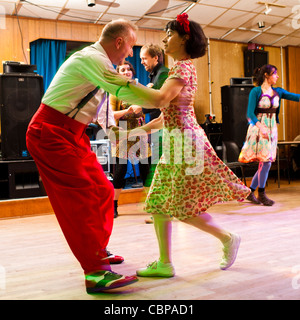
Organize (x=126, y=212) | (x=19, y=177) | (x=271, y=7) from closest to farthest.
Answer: (x=126, y=212) < (x=19, y=177) < (x=271, y=7)

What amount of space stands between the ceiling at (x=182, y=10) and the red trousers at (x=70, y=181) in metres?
4.07

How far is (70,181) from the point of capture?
162cm

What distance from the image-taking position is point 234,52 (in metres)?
7.51

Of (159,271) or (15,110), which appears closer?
(159,271)

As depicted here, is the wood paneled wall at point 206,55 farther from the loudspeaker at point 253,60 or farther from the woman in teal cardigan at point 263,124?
the woman in teal cardigan at point 263,124

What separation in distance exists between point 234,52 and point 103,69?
6452mm

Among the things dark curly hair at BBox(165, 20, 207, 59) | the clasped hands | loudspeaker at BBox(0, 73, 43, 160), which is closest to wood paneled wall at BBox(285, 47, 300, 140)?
loudspeaker at BBox(0, 73, 43, 160)

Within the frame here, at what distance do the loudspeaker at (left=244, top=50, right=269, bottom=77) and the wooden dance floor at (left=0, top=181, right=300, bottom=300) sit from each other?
441 cm

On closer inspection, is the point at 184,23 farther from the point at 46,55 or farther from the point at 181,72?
the point at 46,55

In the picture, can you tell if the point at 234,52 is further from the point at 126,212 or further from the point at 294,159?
the point at 126,212

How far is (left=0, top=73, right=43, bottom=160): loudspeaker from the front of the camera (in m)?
4.38

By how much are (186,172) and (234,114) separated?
15.2ft

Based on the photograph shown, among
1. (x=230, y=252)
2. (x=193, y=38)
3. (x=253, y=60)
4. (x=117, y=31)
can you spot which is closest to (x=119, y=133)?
(x=117, y=31)

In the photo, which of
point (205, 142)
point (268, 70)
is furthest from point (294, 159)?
point (205, 142)
